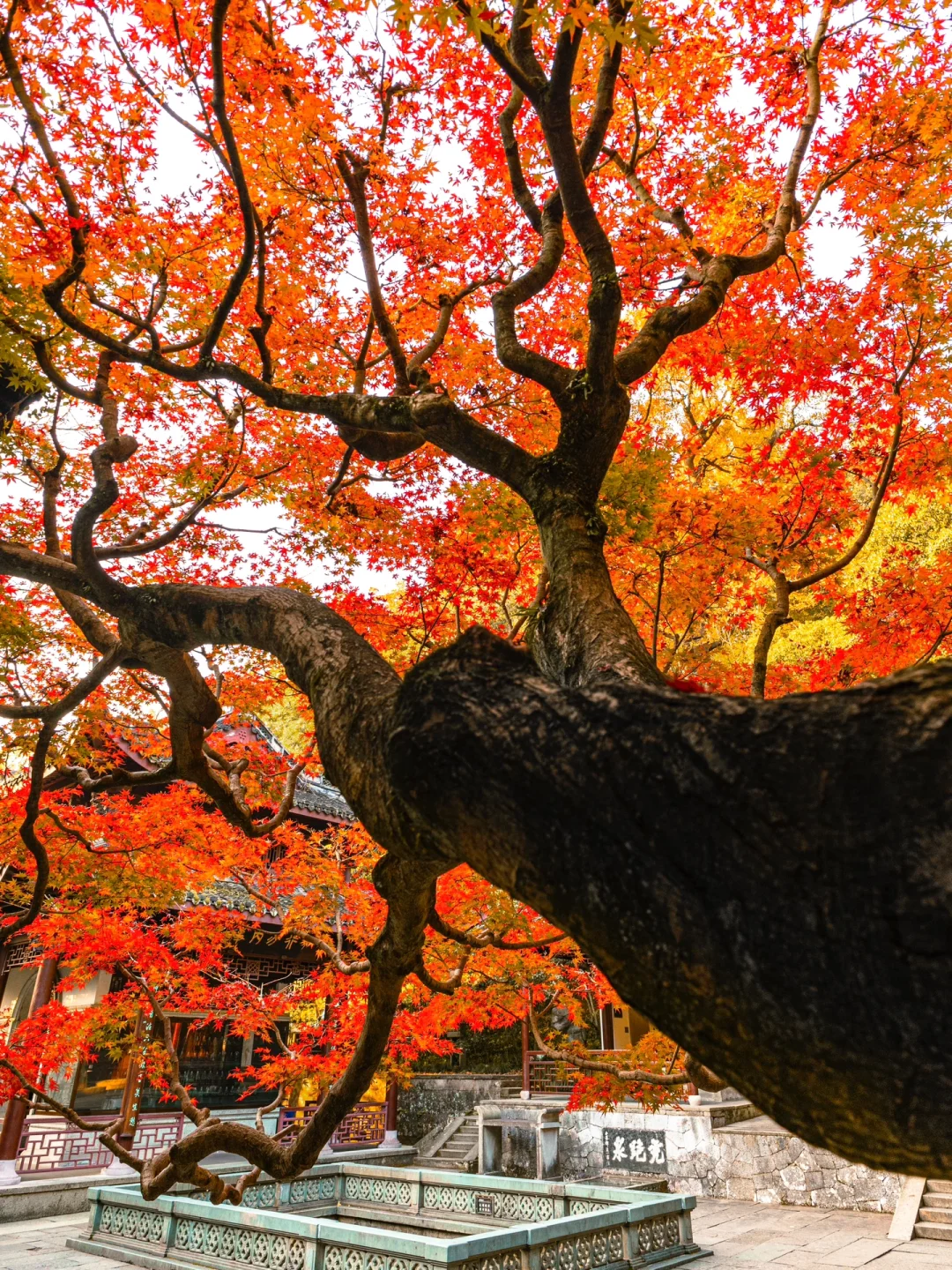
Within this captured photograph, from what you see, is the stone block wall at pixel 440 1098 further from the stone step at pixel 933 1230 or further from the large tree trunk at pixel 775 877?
the large tree trunk at pixel 775 877

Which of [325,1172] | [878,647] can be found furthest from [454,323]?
[325,1172]

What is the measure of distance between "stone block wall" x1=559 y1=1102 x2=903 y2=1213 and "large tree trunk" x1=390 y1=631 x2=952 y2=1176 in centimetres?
1423

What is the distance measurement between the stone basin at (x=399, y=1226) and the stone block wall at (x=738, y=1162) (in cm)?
351

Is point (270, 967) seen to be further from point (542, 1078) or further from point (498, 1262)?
point (498, 1262)

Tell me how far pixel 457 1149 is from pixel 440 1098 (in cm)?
242

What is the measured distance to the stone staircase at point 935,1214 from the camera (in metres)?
11.2

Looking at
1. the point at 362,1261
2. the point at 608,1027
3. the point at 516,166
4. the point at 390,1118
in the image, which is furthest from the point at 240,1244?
the point at 608,1027

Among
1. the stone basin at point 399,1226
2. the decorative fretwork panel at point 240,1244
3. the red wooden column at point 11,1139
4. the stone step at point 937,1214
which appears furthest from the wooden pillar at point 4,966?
the stone step at point 937,1214

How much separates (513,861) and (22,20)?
8.23 meters

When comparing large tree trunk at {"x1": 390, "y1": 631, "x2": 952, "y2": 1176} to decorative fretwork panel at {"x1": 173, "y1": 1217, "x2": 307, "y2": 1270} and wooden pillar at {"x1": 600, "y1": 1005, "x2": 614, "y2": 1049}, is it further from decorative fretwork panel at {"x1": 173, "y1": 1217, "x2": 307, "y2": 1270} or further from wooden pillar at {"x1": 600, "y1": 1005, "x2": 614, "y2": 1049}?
wooden pillar at {"x1": 600, "y1": 1005, "x2": 614, "y2": 1049}

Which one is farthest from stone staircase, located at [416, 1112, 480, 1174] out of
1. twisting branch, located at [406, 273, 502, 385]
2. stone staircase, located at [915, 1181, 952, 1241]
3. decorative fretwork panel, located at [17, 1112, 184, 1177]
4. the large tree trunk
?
the large tree trunk

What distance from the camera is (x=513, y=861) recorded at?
5.24ft

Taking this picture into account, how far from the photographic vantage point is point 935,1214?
11.6 meters

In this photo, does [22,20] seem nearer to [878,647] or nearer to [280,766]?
[280,766]
